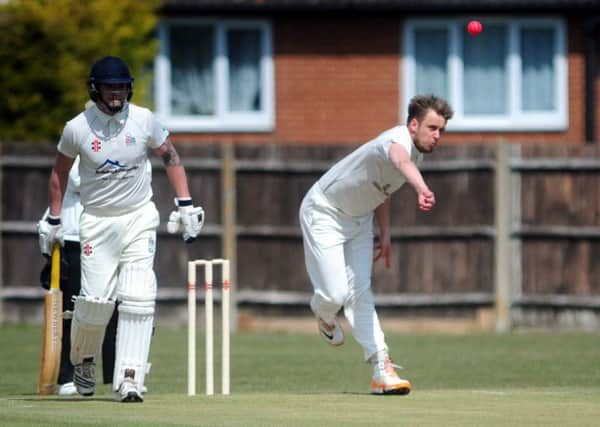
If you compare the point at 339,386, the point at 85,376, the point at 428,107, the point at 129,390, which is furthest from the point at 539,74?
the point at 129,390

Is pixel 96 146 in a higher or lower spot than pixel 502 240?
higher

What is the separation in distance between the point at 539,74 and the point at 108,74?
1199 centimetres

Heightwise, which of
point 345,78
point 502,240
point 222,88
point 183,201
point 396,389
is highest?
point 345,78

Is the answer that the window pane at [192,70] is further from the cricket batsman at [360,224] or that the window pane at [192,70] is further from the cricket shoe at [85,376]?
the cricket shoe at [85,376]

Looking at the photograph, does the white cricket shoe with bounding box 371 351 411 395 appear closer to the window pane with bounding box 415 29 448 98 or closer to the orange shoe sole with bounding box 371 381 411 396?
the orange shoe sole with bounding box 371 381 411 396

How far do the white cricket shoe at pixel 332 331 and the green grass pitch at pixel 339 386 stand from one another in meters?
0.36

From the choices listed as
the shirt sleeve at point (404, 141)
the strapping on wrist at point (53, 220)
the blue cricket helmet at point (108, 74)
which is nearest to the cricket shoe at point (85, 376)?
the strapping on wrist at point (53, 220)

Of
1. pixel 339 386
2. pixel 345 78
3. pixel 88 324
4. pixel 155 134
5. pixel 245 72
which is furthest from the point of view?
pixel 245 72

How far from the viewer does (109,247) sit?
900cm

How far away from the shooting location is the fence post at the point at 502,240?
16.4m

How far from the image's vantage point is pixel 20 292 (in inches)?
663

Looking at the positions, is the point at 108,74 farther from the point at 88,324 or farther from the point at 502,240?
the point at 502,240

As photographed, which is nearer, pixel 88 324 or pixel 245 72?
pixel 88 324

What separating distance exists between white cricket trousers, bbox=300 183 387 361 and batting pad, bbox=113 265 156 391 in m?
1.10
